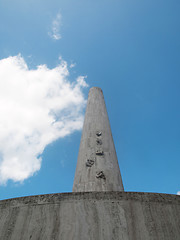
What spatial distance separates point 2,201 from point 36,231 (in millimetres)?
1350

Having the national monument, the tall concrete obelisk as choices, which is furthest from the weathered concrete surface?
the tall concrete obelisk

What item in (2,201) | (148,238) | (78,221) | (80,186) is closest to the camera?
(148,238)

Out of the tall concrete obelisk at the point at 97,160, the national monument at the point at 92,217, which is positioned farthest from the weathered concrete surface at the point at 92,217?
the tall concrete obelisk at the point at 97,160

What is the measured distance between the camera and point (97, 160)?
9133 mm

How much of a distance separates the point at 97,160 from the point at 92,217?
5.34 m

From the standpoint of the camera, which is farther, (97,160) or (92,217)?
(97,160)

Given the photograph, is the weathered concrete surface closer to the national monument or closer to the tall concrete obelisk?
the national monument

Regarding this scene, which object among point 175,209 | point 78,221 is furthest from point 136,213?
point 78,221

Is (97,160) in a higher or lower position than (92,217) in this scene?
higher

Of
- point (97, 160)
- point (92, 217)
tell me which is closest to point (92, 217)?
point (92, 217)

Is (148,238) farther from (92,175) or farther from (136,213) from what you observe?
(92,175)

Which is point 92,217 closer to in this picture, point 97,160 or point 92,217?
point 92,217

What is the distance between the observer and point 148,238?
3494 millimetres

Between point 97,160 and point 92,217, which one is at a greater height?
point 97,160
